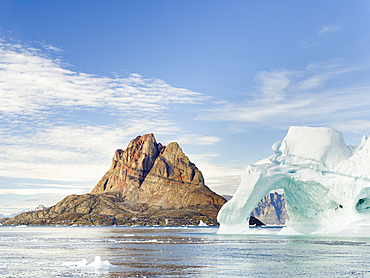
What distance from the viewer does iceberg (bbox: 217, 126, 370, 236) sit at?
57.9m

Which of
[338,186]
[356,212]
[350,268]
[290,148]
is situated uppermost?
[290,148]

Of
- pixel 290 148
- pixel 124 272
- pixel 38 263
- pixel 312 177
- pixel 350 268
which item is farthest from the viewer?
pixel 290 148

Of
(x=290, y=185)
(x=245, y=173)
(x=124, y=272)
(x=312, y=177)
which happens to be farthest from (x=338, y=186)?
(x=124, y=272)

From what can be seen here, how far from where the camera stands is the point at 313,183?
201ft

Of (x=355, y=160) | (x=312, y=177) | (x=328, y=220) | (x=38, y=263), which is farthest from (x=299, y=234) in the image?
(x=38, y=263)

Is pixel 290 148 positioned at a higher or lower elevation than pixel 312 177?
higher

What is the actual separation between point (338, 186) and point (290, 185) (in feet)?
28.5

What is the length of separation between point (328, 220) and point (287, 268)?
117 feet

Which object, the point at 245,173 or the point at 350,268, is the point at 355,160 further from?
the point at 350,268

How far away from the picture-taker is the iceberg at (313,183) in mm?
57938

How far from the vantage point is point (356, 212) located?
57719 mm

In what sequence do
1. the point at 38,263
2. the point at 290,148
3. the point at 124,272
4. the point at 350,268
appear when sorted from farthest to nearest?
the point at 290,148 < the point at 38,263 < the point at 350,268 < the point at 124,272

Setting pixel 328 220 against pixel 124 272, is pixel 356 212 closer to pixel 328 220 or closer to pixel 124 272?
pixel 328 220

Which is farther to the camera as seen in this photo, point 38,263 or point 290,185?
point 290,185
